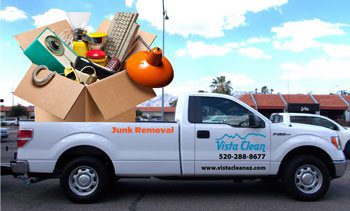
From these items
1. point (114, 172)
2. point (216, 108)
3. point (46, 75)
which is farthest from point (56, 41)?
point (216, 108)

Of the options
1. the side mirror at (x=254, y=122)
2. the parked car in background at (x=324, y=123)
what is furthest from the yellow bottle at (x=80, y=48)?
the parked car in background at (x=324, y=123)

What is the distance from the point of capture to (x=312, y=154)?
23.3 ft

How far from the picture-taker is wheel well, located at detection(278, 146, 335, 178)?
699 cm

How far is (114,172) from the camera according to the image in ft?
22.2

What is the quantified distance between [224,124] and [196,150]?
68 cm

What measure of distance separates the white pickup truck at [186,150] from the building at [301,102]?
37.6 meters

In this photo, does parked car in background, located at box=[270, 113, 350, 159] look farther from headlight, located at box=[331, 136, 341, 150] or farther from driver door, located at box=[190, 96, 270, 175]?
driver door, located at box=[190, 96, 270, 175]

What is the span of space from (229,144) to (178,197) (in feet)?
4.48

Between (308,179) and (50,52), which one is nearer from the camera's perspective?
(308,179)

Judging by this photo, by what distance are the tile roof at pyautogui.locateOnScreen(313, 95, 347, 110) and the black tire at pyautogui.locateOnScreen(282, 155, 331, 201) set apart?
41713 millimetres

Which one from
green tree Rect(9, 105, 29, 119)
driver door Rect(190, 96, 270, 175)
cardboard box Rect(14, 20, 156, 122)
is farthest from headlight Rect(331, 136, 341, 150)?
green tree Rect(9, 105, 29, 119)

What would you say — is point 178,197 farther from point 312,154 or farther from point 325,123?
point 325,123

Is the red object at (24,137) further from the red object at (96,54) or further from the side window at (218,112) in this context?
the side window at (218,112)

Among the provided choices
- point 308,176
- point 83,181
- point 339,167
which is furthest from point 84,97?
point 339,167
